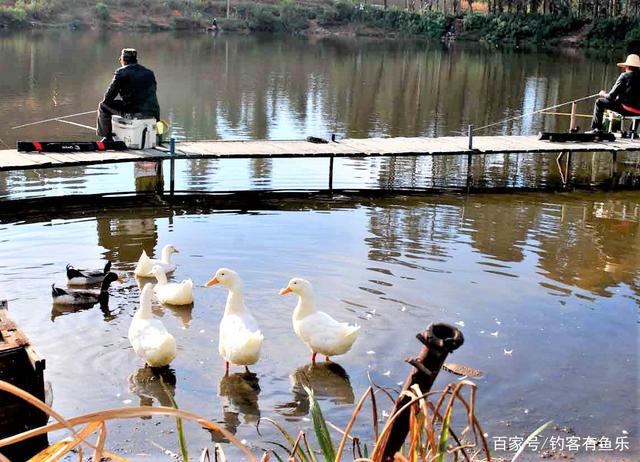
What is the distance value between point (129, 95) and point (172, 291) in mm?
6212

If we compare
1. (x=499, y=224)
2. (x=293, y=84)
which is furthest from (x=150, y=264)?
(x=293, y=84)

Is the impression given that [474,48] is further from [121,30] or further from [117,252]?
[117,252]

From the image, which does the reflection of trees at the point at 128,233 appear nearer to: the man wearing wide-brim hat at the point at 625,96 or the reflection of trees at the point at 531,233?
the reflection of trees at the point at 531,233

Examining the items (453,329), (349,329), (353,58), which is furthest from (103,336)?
(353,58)

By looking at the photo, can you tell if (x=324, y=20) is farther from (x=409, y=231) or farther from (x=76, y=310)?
(x=76, y=310)

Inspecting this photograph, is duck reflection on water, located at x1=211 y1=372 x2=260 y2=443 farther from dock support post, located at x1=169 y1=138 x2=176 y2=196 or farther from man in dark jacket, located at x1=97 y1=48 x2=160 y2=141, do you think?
man in dark jacket, located at x1=97 y1=48 x2=160 y2=141

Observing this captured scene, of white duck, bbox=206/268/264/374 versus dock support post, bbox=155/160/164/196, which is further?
dock support post, bbox=155/160/164/196

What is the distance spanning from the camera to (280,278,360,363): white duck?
8086 mm

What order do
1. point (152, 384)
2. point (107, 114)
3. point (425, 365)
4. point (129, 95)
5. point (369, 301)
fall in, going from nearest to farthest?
point (425, 365)
point (152, 384)
point (369, 301)
point (129, 95)
point (107, 114)

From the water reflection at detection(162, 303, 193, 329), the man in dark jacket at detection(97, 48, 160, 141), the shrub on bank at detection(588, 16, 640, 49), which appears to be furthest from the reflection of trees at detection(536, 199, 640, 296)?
the shrub on bank at detection(588, 16, 640, 49)

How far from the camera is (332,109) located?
91.8 ft

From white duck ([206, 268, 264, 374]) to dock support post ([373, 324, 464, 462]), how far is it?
4379 millimetres

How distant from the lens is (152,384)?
7.84 metres

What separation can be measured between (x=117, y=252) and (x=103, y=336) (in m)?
3.15
